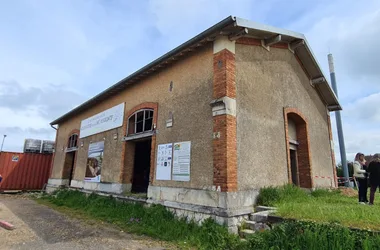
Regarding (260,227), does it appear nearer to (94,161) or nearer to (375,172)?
(375,172)

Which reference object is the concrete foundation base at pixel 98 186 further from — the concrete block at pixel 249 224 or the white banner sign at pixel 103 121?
the concrete block at pixel 249 224

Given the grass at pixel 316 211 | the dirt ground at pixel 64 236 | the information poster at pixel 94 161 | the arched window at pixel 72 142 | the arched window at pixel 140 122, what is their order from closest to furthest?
the grass at pixel 316 211 → the dirt ground at pixel 64 236 → the arched window at pixel 140 122 → the information poster at pixel 94 161 → the arched window at pixel 72 142

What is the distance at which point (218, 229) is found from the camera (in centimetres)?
541

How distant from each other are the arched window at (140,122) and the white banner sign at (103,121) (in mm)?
547

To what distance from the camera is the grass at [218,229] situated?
3.87m

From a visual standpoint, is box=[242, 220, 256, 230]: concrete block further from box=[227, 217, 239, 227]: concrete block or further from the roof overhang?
the roof overhang

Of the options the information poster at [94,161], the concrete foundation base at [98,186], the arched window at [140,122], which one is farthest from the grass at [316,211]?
the information poster at [94,161]

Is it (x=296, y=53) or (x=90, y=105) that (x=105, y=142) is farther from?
(x=296, y=53)

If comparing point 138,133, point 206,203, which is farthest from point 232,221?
point 138,133

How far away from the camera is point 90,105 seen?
1300 centimetres

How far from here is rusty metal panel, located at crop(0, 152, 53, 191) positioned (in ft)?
50.7

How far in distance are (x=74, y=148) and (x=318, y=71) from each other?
13029 millimetres

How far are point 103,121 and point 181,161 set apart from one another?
19.4ft

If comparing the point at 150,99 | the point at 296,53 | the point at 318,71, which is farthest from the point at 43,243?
the point at 318,71
